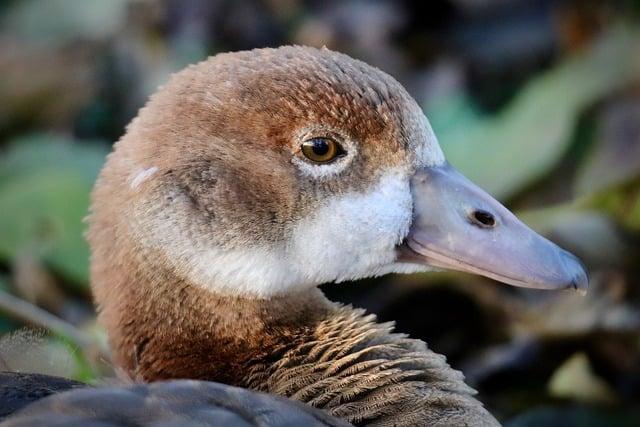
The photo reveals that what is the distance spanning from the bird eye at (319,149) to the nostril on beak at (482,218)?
249 millimetres

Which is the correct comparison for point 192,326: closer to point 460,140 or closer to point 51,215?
point 51,215

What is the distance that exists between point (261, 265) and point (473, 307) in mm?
1319

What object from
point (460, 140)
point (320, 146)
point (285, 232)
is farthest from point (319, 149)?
point (460, 140)

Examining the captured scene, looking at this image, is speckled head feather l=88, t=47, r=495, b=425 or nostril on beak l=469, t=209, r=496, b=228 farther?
nostril on beak l=469, t=209, r=496, b=228

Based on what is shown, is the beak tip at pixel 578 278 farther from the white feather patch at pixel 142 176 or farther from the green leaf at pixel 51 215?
the green leaf at pixel 51 215

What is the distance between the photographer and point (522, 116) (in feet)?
11.9

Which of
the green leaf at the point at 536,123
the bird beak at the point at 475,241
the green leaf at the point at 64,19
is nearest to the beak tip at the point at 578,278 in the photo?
the bird beak at the point at 475,241

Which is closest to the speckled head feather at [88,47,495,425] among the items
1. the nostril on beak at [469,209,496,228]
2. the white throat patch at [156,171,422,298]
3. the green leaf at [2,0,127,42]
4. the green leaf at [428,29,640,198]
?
the white throat patch at [156,171,422,298]

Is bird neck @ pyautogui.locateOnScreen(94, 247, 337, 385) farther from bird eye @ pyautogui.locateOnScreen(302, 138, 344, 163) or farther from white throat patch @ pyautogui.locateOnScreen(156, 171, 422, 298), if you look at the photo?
bird eye @ pyautogui.locateOnScreen(302, 138, 344, 163)

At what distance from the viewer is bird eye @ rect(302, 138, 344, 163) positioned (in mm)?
1918

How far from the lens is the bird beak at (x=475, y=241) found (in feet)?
6.40

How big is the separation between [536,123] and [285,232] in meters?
1.79

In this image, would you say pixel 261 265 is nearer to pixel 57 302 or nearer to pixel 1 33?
pixel 57 302

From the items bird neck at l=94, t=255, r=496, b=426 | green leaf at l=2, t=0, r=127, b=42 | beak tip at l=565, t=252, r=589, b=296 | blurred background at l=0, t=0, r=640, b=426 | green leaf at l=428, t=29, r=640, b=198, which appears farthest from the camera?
green leaf at l=2, t=0, r=127, b=42
